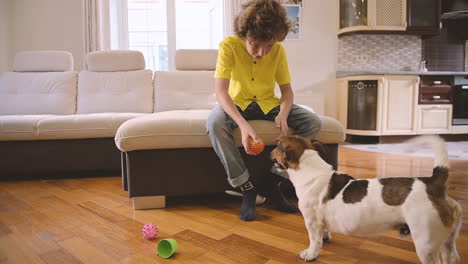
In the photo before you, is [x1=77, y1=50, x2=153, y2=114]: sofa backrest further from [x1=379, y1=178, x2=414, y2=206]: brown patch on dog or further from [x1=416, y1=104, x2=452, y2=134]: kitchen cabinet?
[x1=416, y1=104, x2=452, y2=134]: kitchen cabinet

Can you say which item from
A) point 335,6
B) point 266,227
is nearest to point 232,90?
point 266,227

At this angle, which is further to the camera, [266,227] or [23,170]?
[23,170]

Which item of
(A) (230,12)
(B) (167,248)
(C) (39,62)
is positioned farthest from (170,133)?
(A) (230,12)

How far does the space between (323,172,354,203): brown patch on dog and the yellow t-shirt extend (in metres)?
0.58

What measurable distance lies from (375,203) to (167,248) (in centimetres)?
64

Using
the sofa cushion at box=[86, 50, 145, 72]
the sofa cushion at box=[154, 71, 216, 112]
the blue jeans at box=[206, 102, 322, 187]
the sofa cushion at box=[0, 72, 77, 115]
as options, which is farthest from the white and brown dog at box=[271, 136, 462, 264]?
the sofa cushion at box=[0, 72, 77, 115]

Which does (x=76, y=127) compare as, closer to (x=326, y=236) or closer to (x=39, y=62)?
(x=39, y=62)

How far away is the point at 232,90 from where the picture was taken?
4.95 feet

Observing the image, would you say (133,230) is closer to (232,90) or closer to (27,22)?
(232,90)

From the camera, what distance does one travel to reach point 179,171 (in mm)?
1497

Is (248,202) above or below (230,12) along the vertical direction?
below

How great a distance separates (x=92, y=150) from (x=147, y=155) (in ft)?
2.85

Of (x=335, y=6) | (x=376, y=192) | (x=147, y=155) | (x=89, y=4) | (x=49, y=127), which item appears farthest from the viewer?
(x=335, y=6)

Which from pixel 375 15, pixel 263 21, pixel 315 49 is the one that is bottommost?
pixel 263 21
